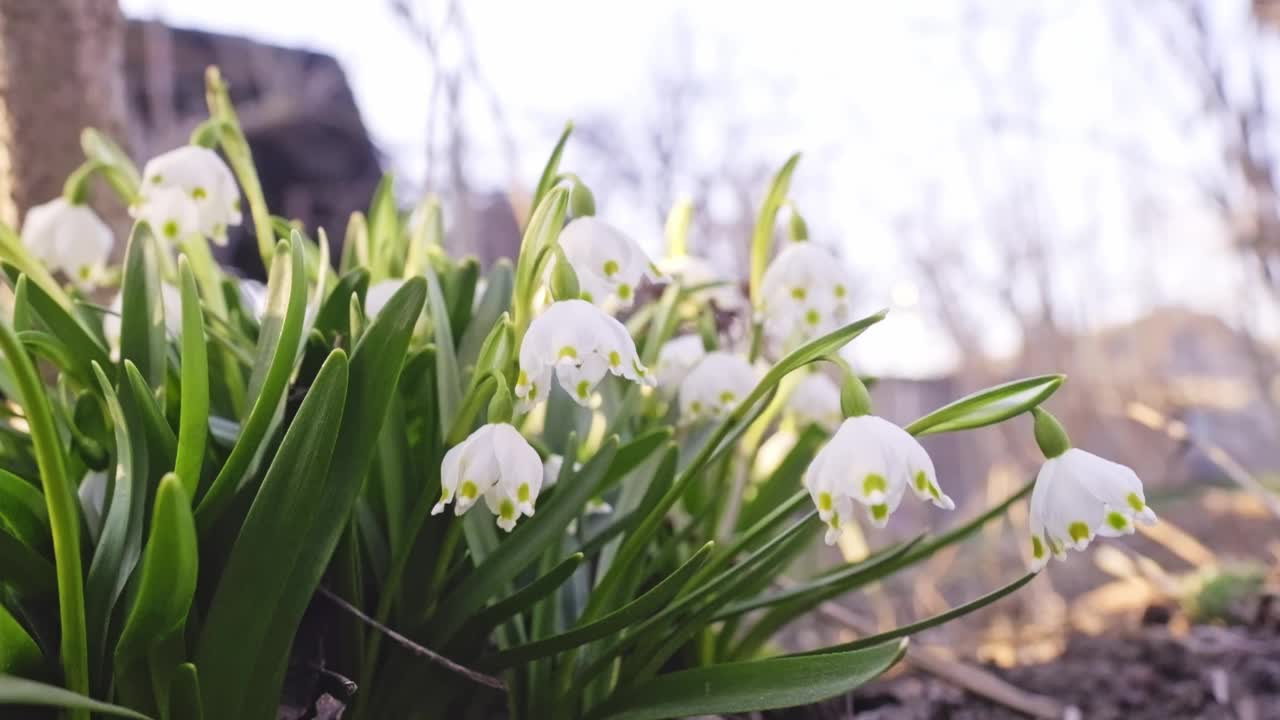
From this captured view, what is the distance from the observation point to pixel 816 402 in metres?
1.15

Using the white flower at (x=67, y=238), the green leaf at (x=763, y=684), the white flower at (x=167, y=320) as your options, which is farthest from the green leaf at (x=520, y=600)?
the white flower at (x=67, y=238)

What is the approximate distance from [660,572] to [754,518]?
159 millimetres

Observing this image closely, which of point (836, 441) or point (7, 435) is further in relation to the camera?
point (7, 435)

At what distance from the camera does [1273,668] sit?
5.01ft

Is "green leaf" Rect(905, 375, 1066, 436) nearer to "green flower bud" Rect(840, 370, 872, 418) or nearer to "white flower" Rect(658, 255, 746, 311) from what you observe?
Answer: "green flower bud" Rect(840, 370, 872, 418)

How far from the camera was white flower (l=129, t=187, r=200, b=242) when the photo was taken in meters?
1.02

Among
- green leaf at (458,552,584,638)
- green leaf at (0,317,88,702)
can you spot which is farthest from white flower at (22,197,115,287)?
green leaf at (458,552,584,638)

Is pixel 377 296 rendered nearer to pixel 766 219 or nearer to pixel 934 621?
pixel 766 219

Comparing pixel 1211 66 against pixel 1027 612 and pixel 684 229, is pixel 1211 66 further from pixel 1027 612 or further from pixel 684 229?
pixel 684 229

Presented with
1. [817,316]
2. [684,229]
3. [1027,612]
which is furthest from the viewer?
[1027,612]

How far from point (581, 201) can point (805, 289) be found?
0.29 meters

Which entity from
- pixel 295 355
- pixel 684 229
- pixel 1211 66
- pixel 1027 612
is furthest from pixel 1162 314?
pixel 295 355

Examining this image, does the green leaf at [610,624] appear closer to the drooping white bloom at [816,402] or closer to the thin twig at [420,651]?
the thin twig at [420,651]

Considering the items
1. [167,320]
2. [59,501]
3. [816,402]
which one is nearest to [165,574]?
[59,501]
